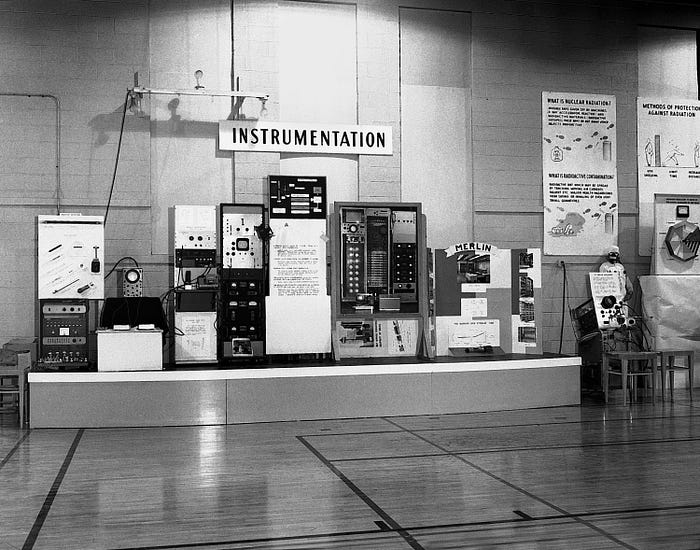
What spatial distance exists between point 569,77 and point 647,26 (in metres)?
1.24

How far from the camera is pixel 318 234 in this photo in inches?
315

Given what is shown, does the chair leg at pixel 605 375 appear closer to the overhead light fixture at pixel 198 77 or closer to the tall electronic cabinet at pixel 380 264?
the tall electronic cabinet at pixel 380 264

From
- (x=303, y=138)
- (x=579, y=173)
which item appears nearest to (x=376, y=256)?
(x=303, y=138)

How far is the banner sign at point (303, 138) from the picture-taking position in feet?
27.5

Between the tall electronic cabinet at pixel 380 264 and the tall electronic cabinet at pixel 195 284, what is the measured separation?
117cm

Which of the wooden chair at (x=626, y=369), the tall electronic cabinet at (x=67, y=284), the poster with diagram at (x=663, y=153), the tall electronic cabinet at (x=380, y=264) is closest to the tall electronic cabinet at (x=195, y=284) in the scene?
the tall electronic cabinet at (x=67, y=284)

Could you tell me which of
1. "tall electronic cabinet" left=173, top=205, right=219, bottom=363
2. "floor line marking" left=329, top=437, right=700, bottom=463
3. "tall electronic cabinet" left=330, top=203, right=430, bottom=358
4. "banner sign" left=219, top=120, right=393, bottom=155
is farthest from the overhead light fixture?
"floor line marking" left=329, top=437, right=700, bottom=463

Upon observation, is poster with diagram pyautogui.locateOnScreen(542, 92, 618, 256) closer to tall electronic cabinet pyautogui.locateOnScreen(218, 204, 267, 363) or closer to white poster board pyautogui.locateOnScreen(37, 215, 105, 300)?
tall electronic cabinet pyautogui.locateOnScreen(218, 204, 267, 363)

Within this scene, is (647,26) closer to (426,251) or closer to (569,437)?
(426,251)

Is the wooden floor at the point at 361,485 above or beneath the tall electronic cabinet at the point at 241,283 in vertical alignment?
beneath

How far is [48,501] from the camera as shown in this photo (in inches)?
179

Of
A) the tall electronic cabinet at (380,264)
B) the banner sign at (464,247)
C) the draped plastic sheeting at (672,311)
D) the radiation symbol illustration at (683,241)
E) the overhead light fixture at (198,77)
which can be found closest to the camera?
the tall electronic cabinet at (380,264)

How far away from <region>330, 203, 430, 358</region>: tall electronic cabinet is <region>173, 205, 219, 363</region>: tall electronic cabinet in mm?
1171

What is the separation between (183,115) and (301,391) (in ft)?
10.4
